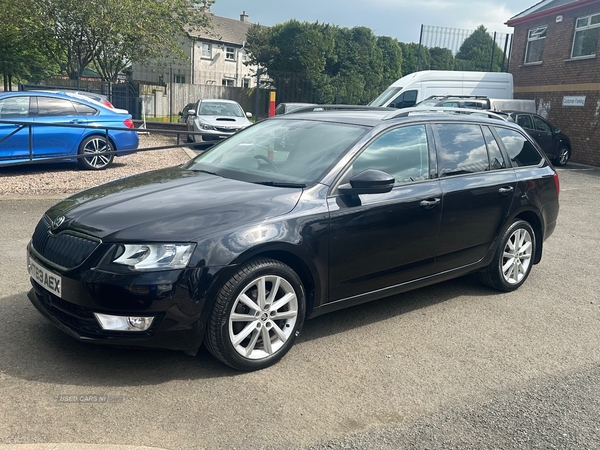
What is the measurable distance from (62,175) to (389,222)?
8075 mm

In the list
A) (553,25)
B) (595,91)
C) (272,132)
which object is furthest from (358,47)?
(272,132)

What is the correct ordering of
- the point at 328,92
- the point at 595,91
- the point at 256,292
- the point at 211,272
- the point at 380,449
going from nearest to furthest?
the point at 380,449 < the point at 211,272 < the point at 256,292 < the point at 595,91 < the point at 328,92

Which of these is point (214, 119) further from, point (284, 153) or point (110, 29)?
point (110, 29)

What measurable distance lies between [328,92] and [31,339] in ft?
118

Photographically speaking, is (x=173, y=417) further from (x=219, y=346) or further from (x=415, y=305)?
(x=415, y=305)

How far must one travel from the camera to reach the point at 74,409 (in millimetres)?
3102

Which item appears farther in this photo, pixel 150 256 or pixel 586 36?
pixel 586 36

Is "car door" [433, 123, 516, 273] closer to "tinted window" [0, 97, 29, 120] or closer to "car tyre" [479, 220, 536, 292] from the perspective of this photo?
"car tyre" [479, 220, 536, 292]

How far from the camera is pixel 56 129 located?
35.0ft

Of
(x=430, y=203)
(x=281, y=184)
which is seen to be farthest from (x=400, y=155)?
(x=281, y=184)

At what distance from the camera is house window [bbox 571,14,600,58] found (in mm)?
18281

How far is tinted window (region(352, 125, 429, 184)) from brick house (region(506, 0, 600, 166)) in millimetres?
15935

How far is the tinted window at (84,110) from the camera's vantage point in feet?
37.2

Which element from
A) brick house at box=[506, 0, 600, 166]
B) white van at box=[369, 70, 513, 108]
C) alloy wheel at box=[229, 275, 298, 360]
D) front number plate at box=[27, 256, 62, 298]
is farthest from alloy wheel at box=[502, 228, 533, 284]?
brick house at box=[506, 0, 600, 166]
